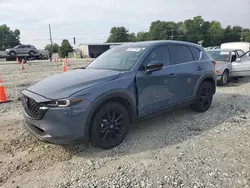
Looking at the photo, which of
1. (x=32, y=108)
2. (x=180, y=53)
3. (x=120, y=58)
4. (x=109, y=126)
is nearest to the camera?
(x=32, y=108)

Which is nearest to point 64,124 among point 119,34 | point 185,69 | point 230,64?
point 185,69

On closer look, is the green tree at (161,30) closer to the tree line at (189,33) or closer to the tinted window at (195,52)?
the tree line at (189,33)

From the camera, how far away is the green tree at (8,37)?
76.9 m

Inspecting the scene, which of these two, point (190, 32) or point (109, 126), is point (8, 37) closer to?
point (190, 32)

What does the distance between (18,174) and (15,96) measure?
5.16 m

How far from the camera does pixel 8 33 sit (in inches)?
3187

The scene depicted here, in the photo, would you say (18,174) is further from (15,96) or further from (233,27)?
(233,27)

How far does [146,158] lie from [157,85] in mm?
1414

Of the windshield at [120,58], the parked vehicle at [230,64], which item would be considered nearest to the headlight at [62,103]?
the windshield at [120,58]

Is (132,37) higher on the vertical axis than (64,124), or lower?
higher

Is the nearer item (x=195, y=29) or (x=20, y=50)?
(x=20, y=50)

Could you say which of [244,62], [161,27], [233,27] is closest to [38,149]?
[244,62]

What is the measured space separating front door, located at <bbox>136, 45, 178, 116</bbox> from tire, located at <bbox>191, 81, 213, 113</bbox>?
39.5 inches

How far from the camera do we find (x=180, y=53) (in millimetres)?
4918
